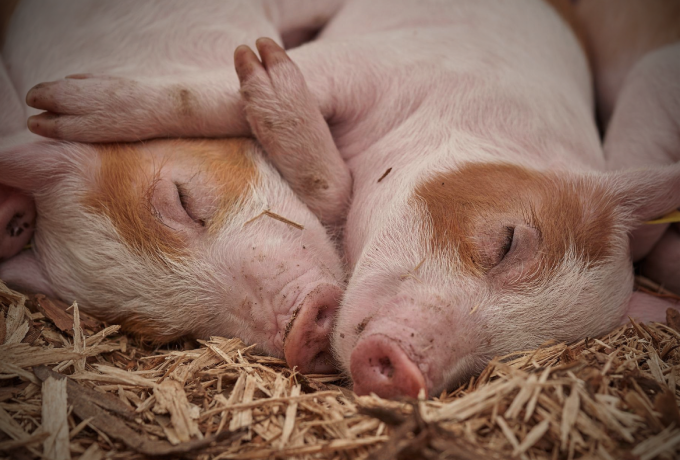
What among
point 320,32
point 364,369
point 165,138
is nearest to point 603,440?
point 364,369

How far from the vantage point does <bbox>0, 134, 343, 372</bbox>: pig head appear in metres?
2.20

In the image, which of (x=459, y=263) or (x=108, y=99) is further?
(x=108, y=99)

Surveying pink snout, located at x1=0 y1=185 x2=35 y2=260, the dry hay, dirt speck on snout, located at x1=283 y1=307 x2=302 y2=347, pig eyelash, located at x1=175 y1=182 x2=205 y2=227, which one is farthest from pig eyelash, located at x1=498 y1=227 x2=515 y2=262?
pink snout, located at x1=0 y1=185 x2=35 y2=260

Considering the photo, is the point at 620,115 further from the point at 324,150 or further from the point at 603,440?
the point at 603,440

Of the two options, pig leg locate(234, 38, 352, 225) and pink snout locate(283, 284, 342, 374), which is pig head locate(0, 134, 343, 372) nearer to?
pink snout locate(283, 284, 342, 374)

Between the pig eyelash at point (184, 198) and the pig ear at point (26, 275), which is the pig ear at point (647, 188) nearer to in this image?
the pig eyelash at point (184, 198)

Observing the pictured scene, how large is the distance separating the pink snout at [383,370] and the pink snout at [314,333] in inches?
11.0

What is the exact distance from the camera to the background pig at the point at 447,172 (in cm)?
197

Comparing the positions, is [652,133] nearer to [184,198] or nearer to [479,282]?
[479,282]

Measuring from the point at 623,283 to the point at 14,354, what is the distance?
91.4 inches

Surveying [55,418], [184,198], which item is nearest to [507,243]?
[184,198]

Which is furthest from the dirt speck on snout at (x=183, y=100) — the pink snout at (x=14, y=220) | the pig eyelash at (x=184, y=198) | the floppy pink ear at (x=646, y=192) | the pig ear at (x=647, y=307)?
the pig ear at (x=647, y=307)

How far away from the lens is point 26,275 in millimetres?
2477

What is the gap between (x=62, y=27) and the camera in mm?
3043
